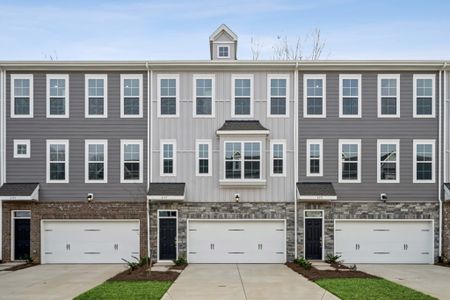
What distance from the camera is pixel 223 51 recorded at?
2517 cm

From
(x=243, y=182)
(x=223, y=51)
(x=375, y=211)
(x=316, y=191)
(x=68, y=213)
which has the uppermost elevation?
(x=223, y=51)

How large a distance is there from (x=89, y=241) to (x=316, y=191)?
1011cm

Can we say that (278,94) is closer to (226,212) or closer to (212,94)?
(212,94)

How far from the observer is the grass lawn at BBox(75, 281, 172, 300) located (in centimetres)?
1484

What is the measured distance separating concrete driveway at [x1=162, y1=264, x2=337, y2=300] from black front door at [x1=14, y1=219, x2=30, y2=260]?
7.43 metres

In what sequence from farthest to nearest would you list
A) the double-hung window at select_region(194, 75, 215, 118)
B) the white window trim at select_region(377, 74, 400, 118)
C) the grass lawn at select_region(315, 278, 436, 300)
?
the double-hung window at select_region(194, 75, 215, 118) → the white window trim at select_region(377, 74, 400, 118) → the grass lawn at select_region(315, 278, 436, 300)

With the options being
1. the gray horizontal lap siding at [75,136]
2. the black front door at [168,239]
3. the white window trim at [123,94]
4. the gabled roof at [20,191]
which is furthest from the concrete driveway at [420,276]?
the gabled roof at [20,191]

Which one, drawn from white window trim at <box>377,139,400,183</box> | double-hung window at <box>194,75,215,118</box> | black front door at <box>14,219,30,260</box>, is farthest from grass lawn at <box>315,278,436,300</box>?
black front door at <box>14,219,30,260</box>

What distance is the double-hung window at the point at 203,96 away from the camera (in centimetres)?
2455

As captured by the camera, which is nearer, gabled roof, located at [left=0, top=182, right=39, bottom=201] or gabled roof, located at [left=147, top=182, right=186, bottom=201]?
gabled roof, located at [left=0, top=182, right=39, bottom=201]

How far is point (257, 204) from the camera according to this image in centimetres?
2428

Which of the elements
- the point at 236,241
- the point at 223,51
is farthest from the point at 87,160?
the point at 223,51

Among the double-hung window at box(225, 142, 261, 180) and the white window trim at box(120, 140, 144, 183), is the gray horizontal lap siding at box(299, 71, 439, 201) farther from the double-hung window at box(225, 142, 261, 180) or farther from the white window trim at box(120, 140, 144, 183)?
the white window trim at box(120, 140, 144, 183)

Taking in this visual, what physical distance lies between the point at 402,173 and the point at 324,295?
426 inches
